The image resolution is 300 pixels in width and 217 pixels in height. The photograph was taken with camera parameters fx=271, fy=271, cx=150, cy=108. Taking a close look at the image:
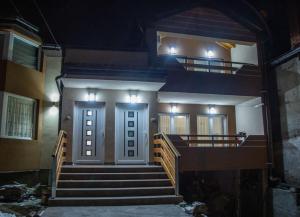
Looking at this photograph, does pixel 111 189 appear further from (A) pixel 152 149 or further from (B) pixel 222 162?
(B) pixel 222 162

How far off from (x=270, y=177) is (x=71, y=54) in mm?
10399

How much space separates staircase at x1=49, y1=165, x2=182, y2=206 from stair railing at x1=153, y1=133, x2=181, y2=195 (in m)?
0.23

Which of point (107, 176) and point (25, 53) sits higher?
point (25, 53)

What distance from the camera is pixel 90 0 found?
16688mm

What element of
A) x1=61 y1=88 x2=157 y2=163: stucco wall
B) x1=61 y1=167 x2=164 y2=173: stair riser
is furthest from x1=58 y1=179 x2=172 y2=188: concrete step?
x1=61 y1=88 x2=157 y2=163: stucco wall

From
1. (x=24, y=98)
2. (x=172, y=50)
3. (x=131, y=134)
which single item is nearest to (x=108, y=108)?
(x=131, y=134)

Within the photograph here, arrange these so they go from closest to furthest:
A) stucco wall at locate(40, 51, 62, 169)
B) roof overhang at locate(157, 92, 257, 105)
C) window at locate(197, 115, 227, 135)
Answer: stucco wall at locate(40, 51, 62, 169) < roof overhang at locate(157, 92, 257, 105) < window at locate(197, 115, 227, 135)

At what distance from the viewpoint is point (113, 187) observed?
8.84 metres

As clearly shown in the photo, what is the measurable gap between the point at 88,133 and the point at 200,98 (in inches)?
227

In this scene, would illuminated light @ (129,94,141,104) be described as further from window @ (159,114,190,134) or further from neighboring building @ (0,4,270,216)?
window @ (159,114,190,134)

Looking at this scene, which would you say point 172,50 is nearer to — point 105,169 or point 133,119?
point 133,119

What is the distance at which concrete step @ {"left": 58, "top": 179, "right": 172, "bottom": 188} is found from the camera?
8.69 m

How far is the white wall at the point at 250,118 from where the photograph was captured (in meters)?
13.8

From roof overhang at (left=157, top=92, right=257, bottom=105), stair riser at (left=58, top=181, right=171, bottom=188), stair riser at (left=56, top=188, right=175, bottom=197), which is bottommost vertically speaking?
stair riser at (left=56, top=188, right=175, bottom=197)
